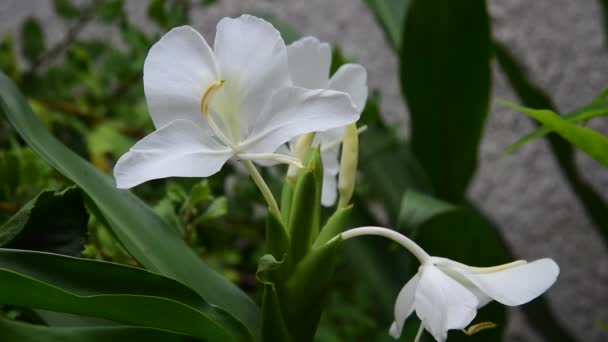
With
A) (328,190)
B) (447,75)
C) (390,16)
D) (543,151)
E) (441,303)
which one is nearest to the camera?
(441,303)

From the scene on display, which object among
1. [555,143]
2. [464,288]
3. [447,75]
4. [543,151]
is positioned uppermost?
[464,288]

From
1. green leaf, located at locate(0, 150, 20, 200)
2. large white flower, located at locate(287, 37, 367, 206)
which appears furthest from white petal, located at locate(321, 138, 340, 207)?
green leaf, located at locate(0, 150, 20, 200)

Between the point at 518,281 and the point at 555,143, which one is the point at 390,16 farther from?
the point at 518,281

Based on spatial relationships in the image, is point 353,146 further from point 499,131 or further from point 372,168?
point 499,131

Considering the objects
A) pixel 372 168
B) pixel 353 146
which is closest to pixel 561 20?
pixel 372 168

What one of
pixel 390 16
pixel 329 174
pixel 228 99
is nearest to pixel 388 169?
pixel 390 16

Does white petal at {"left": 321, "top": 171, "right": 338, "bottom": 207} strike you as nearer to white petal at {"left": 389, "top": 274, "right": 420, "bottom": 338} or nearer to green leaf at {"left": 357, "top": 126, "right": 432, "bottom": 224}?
white petal at {"left": 389, "top": 274, "right": 420, "bottom": 338}
